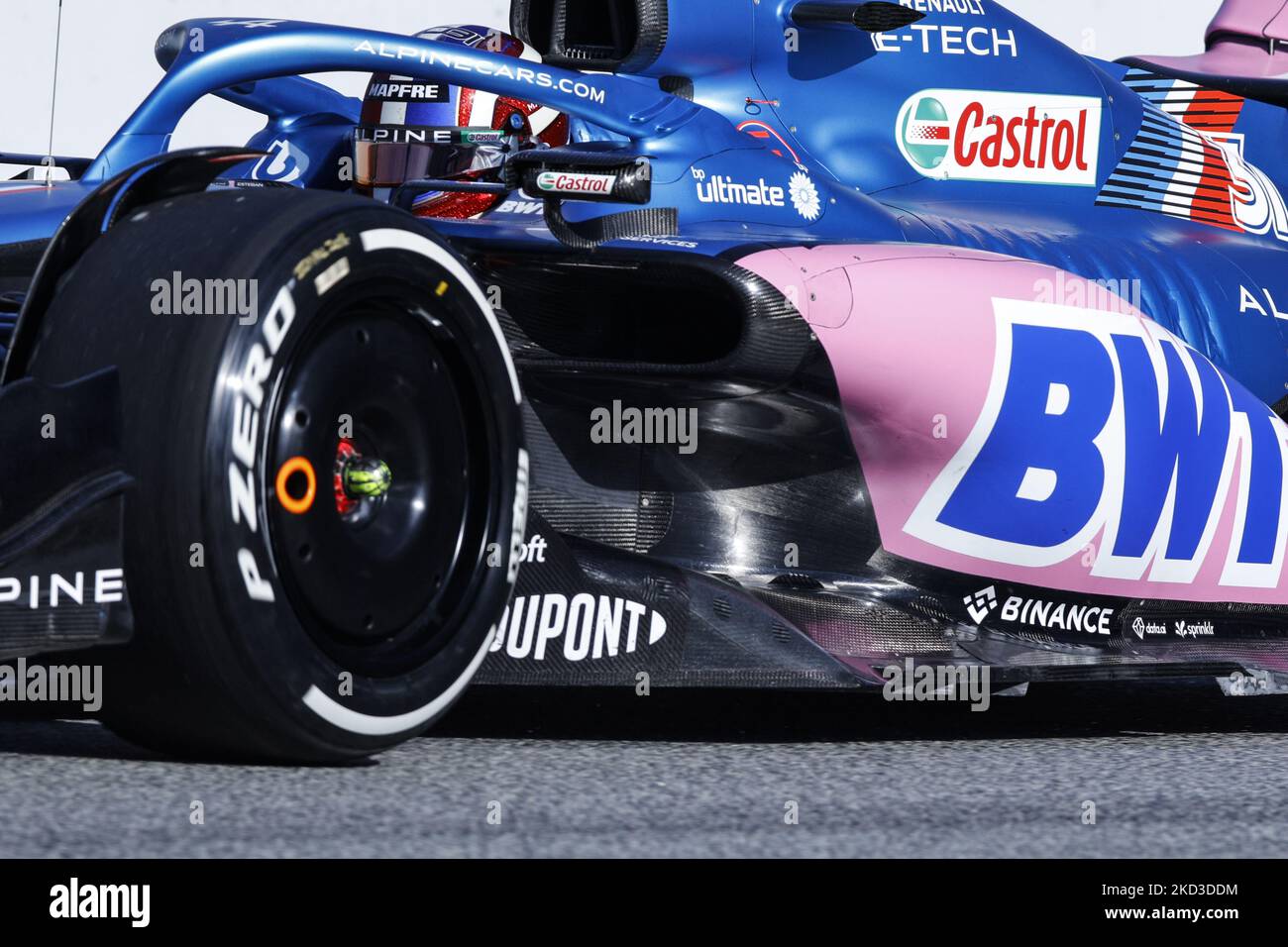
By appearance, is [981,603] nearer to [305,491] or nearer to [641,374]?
[641,374]

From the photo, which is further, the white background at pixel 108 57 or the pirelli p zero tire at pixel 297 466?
the white background at pixel 108 57

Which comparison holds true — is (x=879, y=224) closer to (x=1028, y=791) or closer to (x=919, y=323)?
(x=919, y=323)

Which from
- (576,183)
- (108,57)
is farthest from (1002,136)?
(108,57)

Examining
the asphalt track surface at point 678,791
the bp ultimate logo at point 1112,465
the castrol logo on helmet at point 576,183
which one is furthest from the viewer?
the bp ultimate logo at point 1112,465

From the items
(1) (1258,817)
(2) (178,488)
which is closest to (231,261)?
(2) (178,488)

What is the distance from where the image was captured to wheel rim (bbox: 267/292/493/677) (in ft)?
9.24

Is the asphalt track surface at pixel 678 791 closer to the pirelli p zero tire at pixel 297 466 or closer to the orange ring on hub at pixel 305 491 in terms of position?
the pirelli p zero tire at pixel 297 466

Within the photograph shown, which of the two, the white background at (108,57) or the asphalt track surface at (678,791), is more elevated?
the white background at (108,57)

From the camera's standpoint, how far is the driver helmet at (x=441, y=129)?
4.39 metres

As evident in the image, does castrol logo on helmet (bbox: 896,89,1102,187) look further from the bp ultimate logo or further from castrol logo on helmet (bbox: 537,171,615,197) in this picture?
castrol logo on helmet (bbox: 537,171,615,197)

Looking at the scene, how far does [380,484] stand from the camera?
117 inches

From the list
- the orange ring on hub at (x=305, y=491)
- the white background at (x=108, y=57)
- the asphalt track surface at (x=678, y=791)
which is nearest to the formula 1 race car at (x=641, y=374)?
the orange ring on hub at (x=305, y=491)

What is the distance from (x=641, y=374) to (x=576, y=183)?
36 centimetres

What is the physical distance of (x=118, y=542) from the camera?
2691 millimetres
